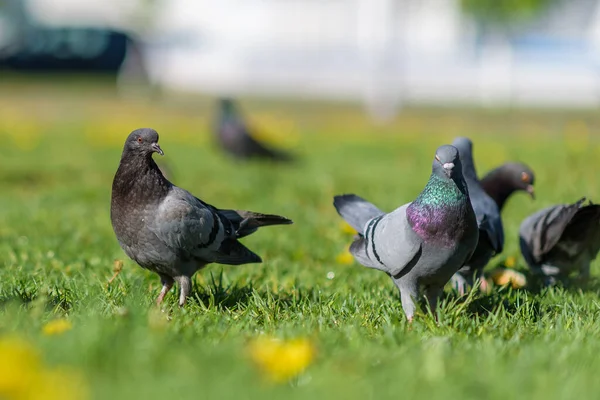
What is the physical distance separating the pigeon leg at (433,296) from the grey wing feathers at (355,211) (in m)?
0.48

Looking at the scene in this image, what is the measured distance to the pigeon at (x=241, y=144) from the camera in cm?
1001

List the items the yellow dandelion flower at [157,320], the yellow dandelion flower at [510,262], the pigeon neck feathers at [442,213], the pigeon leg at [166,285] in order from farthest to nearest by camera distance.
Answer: the yellow dandelion flower at [510,262] → the pigeon leg at [166,285] → the pigeon neck feathers at [442,213] → the yellow dandelion flower at [157,320]

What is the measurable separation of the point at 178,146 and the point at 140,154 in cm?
844

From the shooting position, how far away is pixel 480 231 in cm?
415

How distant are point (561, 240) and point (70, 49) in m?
33.1

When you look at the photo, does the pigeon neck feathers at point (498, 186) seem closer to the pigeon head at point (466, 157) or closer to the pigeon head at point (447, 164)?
the pigeon head at point (466, 157)

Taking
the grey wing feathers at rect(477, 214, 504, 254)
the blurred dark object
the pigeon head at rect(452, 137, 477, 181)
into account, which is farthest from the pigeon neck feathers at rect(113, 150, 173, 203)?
the blurred dark object

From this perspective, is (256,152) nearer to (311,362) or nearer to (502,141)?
(502,141)

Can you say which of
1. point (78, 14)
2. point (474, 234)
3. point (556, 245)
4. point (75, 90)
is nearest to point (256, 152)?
point (556, 245)

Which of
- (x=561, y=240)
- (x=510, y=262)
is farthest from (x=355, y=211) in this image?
(x=510, y=262)

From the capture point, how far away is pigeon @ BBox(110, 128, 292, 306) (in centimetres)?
369

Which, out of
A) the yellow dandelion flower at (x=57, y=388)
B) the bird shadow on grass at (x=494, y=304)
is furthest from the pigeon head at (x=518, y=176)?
the yellow dandelion flower at (x=57, y=388)

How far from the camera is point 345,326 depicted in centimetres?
336

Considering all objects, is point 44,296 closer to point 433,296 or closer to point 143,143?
point 143,143
